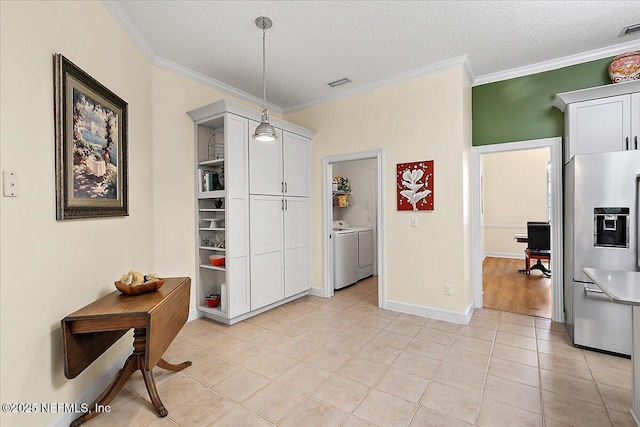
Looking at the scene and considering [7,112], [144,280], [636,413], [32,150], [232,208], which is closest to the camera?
[7,112]

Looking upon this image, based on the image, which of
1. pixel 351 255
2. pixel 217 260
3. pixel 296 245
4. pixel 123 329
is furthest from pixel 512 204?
pixel 123 329

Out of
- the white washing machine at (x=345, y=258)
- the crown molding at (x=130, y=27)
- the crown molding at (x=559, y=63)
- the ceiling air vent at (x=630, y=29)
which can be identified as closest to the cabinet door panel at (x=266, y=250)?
the white washing machine at (x=345, y=258)

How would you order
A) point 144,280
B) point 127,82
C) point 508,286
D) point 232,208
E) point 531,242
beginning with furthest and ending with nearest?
point 531,242 → point 508,286 → point 232,208 → point 127,82 → point 144,280

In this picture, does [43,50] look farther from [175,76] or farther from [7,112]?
[175,76]

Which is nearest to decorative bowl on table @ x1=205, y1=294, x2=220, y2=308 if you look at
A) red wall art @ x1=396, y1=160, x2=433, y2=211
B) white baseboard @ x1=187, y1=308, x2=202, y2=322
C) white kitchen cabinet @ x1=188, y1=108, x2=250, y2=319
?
white kitchen cabinet @ x1=188, y1=108, x2=250, y2=319

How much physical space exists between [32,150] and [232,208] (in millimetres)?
1762

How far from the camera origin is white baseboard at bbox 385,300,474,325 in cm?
315

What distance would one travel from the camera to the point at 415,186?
134 inches

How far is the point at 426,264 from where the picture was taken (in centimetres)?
335

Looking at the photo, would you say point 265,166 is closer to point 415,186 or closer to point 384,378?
point 415,186

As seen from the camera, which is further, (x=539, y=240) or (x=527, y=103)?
(x=539, y=240)

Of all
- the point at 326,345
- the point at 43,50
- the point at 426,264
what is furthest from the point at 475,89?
the point at 43,50

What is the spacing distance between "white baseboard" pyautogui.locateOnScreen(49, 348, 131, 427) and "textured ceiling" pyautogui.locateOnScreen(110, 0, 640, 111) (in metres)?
2.63

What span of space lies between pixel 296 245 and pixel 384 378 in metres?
2.16
